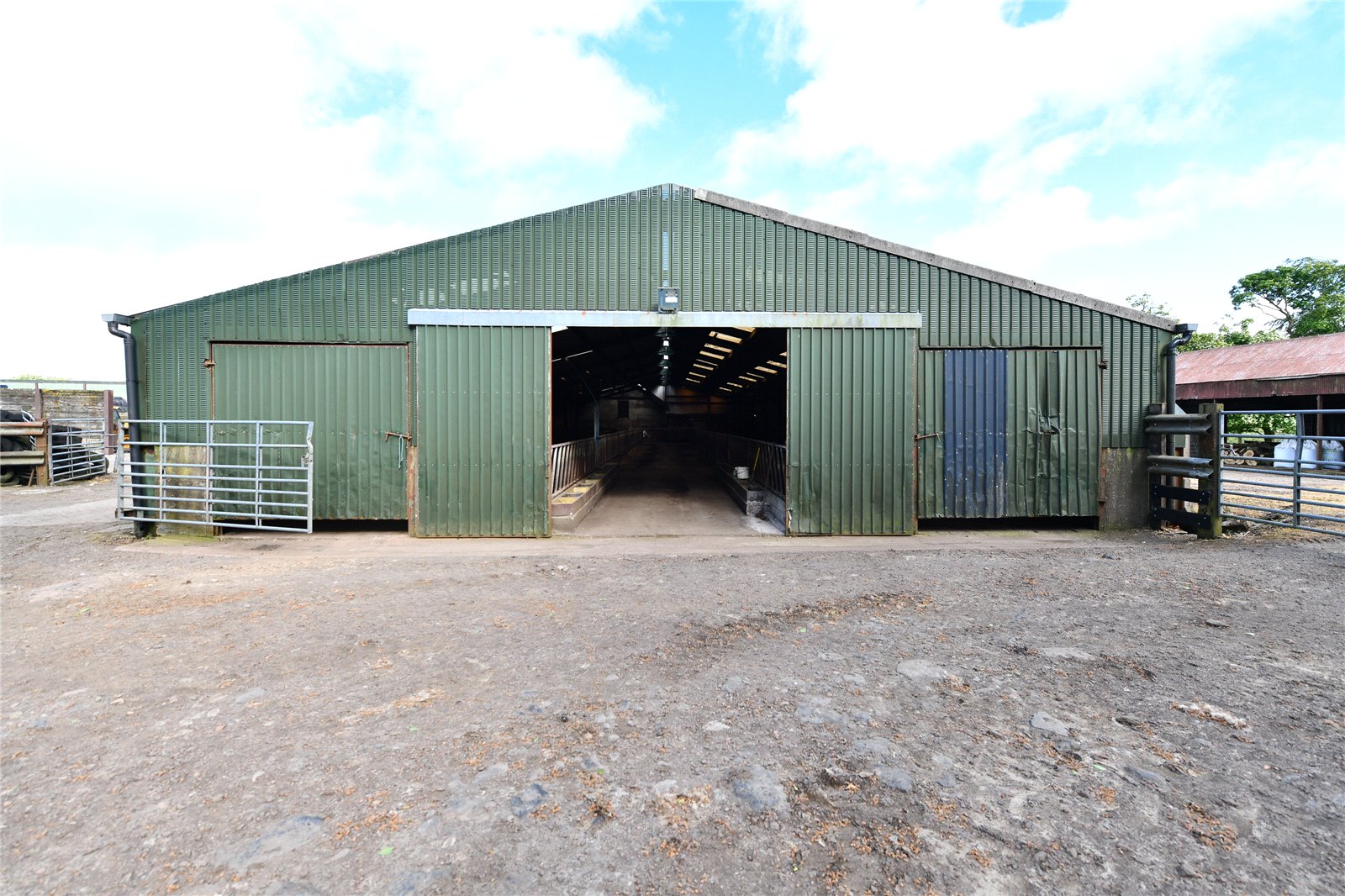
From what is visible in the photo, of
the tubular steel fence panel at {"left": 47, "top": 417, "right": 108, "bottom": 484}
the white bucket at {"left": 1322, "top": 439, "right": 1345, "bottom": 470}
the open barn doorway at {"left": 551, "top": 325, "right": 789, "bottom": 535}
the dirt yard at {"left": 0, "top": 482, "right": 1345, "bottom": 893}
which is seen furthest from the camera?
the white bucket at {"left": 1322, "top": 439, "right": 1345, "bottom": 470}

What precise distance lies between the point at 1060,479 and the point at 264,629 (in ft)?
33.3

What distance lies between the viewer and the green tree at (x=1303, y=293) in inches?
1457

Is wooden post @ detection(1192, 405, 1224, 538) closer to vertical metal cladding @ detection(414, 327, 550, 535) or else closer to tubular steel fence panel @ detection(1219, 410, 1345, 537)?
tubular steel fence panel @ detection(1219, 410, 1345, 537)

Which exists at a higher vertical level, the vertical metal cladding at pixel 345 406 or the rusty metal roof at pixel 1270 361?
the rusty metal roof at pixel 1270 361

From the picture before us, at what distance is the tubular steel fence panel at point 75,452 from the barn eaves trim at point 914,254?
17813 millimetres

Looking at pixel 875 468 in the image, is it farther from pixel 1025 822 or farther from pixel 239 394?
pixel 239 394

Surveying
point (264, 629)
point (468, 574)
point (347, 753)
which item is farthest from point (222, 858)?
point (468, 574)

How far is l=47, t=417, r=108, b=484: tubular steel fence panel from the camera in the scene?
51.8ft

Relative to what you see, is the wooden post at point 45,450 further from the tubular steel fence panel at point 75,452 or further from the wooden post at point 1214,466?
the wooden post at point 1214,466

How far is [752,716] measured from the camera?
3289 mm

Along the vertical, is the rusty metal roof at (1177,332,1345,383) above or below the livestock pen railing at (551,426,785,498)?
above

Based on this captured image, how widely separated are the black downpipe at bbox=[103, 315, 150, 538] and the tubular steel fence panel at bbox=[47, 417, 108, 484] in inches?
397

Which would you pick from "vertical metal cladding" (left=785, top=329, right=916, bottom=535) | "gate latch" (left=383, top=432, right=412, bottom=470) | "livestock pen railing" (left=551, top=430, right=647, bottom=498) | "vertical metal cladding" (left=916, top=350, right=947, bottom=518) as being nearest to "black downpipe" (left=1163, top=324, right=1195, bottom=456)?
"vertical metal cladding" (left=916, top=350, right=947, bottom=518)

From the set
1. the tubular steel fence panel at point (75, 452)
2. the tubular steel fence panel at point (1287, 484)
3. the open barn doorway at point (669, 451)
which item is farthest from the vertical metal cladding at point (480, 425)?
the tubular steel fence panel at point (75, 452)
